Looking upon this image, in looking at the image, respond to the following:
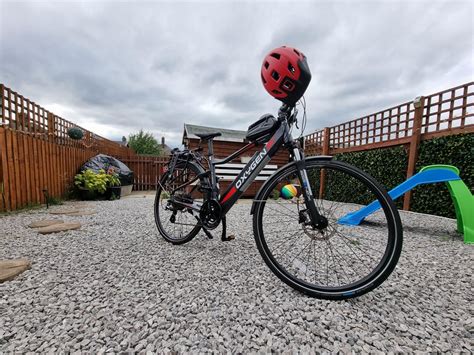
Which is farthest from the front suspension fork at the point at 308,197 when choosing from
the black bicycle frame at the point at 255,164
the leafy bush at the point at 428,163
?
the leafy bush at the point at 428,163

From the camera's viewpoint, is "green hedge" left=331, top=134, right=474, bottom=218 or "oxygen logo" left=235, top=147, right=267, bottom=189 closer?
"oxygen logo" left=235, top=147, right=267, bottom=189

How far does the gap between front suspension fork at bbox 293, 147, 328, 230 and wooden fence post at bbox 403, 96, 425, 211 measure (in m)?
3.55

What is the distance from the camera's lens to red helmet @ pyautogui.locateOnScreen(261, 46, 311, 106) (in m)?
1.21

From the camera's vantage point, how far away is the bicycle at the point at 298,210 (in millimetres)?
1057

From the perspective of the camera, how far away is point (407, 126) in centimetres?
387

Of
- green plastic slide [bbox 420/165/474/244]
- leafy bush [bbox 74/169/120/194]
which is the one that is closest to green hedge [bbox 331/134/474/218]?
green plastic slide [bbox 420/165/474/244]

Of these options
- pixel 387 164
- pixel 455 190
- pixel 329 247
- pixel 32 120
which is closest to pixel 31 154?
pixel 32 120

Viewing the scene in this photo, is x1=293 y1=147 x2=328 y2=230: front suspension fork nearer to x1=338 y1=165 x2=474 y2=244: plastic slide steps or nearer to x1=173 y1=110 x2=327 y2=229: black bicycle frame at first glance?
x1=173 y1=110 x2=327 y2=229: black bicycle frame

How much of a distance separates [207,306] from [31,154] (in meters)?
4.18

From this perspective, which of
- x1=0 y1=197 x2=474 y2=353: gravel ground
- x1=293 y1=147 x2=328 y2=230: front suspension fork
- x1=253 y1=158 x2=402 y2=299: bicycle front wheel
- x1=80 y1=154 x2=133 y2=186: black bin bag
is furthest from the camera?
x1=80 y1=154 x2=133 y2=186: black bin bag

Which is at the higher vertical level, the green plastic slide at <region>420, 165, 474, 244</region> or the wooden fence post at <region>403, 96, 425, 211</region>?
the wooden fence post at <region>403, 96, 425, 211</region>

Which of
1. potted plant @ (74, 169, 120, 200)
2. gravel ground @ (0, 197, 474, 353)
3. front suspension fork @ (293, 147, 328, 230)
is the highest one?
front suspension fork @ (293, 147, 328, 230)

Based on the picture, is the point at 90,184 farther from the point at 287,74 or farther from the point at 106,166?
the point at 287,74

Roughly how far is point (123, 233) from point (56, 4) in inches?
147
